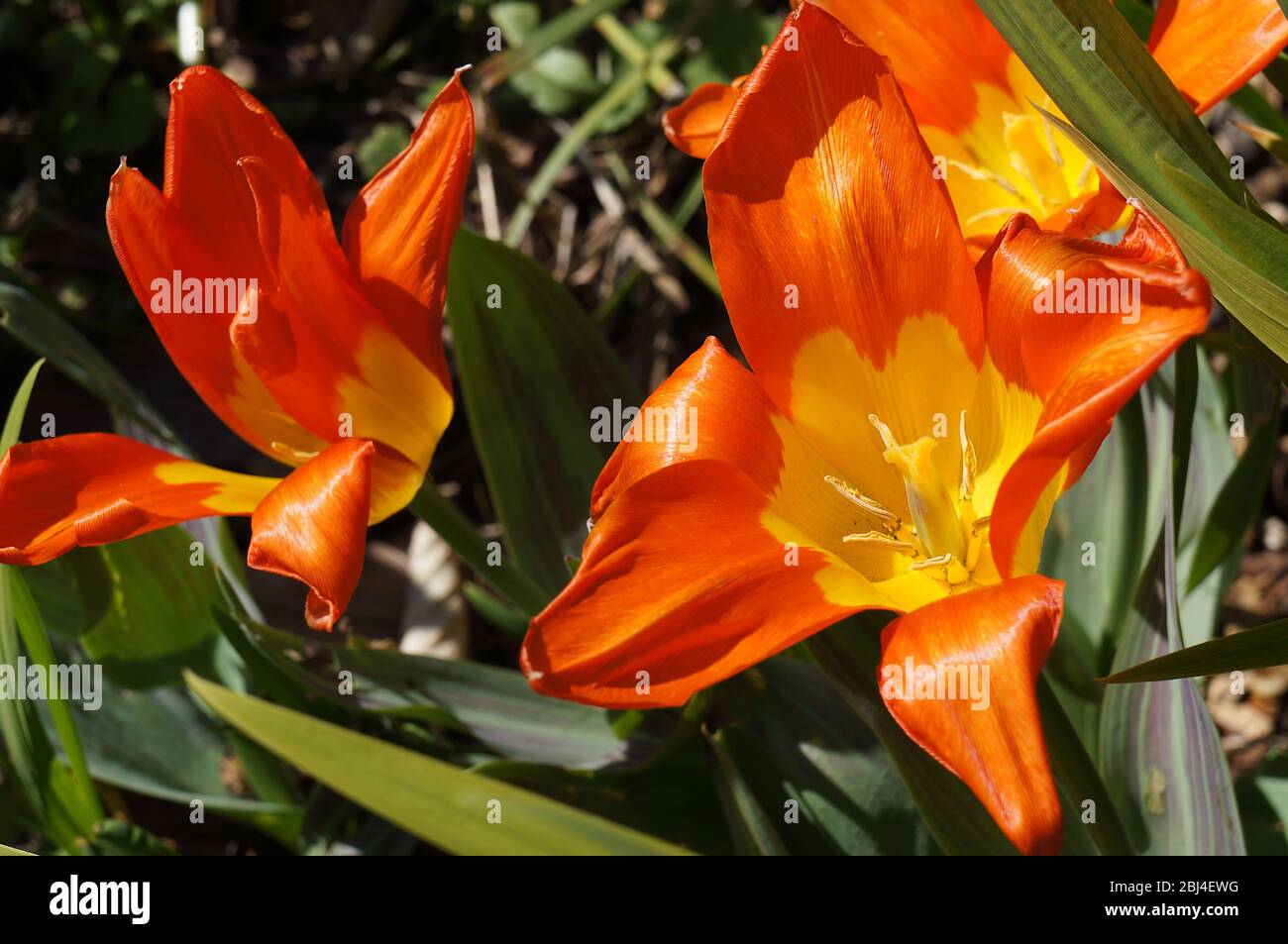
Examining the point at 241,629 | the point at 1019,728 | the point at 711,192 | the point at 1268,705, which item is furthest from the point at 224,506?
the point at 1268,705

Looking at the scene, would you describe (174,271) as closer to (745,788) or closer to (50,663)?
(50,663)

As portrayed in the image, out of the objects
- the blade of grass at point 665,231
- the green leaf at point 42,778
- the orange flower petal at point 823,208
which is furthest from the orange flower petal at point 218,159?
Result: the blade of grass at point 665,231

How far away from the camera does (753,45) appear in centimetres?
228

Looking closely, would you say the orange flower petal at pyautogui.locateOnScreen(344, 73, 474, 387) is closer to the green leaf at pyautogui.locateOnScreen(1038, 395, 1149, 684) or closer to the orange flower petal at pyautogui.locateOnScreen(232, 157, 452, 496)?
the orange flower petal at pyautogui.locateOnScreen(232, 157, 452, 496)

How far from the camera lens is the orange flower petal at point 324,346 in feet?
3.67

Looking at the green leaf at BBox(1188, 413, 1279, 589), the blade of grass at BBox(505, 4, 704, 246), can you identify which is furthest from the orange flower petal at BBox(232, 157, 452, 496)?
the blade of grass at BBox(505, 4, 704, 246)

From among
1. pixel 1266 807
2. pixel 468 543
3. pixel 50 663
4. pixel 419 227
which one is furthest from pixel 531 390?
pixel 1266 807

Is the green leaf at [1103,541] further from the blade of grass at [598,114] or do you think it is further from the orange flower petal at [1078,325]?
the blade of grass at [598,114]

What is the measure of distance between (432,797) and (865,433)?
605 millimetres

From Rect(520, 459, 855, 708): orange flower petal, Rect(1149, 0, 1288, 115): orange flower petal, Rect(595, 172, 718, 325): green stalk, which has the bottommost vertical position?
Rect(520, 459, 855, 708): orange flower petal

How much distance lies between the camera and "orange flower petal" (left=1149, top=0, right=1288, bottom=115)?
42.1 inches

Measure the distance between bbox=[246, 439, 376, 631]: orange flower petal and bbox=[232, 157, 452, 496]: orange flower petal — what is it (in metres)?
0.13

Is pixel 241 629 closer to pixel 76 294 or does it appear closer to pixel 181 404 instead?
pixel 181 404

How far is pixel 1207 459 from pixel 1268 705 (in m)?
0.60
